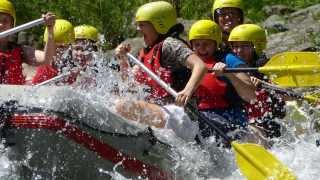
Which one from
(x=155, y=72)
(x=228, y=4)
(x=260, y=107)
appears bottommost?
(x=260, y=107)

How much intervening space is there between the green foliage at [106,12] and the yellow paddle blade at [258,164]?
1195cm

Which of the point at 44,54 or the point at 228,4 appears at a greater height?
the point at 228,4

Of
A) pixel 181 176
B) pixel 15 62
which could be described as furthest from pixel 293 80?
pixel 15 62

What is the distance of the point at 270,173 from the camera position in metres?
4.62

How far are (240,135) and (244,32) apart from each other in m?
1.08

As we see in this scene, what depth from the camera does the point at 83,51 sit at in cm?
670

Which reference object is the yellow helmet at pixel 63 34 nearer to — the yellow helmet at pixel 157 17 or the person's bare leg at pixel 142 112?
the yellow helmet at pixel 157 17

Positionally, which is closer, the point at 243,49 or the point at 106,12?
the point at 243,49

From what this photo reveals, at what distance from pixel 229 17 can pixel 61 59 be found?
1.73 meters

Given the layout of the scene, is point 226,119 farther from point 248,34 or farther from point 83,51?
point 83,51

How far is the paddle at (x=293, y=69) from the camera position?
577 centimetres

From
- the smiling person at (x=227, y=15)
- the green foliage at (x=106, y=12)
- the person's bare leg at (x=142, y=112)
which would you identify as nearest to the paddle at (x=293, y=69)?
the smiling person at (x=227, y=15)

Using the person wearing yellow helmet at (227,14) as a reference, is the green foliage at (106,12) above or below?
below

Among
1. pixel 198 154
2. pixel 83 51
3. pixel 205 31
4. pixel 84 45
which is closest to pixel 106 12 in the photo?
pixel 84 45
